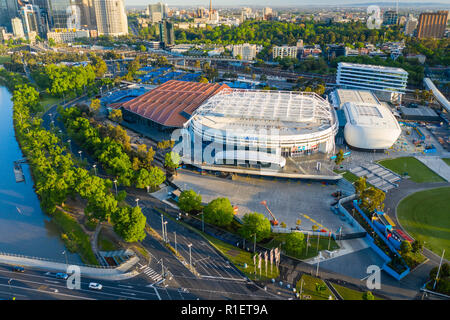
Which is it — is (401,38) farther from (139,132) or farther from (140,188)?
(140,188)

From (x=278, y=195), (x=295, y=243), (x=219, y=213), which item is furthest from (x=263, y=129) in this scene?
(x=295, y=243)

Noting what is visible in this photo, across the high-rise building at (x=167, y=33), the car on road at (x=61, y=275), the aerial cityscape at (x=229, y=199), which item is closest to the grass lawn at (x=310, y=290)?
the aerial cityscape at (x=229, y=199)

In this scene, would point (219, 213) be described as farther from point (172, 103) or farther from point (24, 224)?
point (172, 103)

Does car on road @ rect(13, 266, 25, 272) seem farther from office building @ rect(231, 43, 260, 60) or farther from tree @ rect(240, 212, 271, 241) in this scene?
office building @ rect(231, 43, 260, 60)

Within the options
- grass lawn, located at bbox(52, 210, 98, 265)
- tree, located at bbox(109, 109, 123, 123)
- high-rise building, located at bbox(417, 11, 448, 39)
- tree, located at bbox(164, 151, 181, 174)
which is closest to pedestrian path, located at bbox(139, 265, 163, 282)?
grass lawn, located at bbox(52, 210, 98, 265)

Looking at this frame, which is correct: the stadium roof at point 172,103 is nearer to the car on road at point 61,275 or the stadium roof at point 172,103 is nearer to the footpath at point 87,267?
the footpath at point 87,267

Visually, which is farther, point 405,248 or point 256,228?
point 256,228
